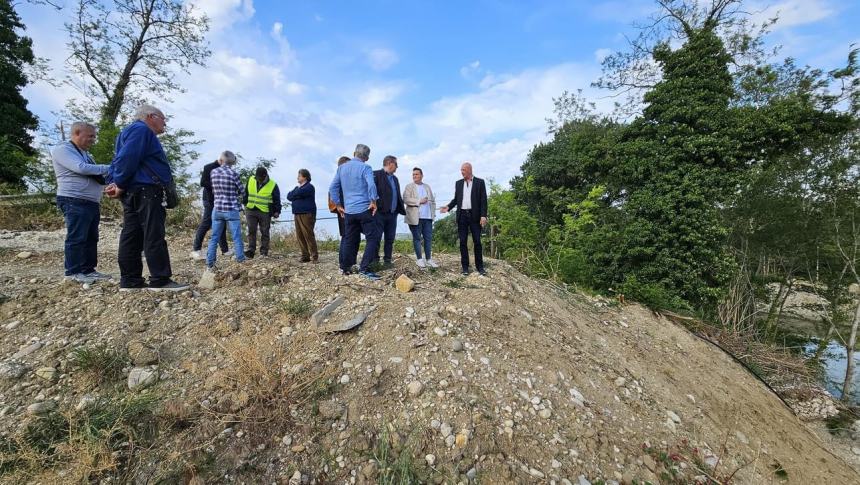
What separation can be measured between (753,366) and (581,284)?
129 inches

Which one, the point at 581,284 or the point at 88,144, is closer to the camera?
the point at 88,144

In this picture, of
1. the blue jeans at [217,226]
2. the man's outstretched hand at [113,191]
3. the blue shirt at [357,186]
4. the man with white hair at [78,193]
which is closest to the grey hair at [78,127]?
the man with white hair at [78,193]

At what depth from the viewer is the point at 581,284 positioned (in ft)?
27.3

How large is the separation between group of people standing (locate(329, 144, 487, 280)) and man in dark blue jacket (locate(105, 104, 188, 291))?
78.7 inches

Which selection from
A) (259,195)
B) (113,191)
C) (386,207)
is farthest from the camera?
(259,195)

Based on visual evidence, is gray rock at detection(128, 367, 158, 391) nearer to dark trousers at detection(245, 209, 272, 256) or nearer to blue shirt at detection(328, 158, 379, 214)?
blue shirt at detection(328, 158, 379, 214)

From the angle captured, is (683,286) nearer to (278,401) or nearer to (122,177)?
(278,401)

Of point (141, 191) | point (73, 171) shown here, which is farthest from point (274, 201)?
point (73, 171)

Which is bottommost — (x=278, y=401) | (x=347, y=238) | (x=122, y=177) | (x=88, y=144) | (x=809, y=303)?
(x=809, y=303)

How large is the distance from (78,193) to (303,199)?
270 cm

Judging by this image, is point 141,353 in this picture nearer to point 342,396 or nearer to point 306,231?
point 342,396

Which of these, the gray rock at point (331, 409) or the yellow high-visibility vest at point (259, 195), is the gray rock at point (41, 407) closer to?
the gray rock at point (331, 409)

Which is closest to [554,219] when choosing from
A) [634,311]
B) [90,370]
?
[634,311]

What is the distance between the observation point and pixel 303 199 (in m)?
5.89
